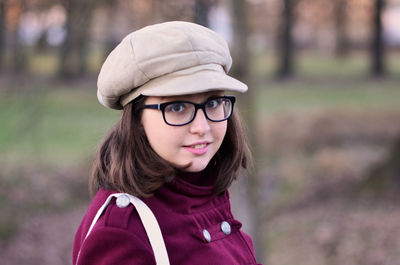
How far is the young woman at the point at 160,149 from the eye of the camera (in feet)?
5.11

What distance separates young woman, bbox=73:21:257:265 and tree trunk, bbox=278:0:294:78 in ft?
67.9

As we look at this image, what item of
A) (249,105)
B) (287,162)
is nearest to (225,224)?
(249,105)

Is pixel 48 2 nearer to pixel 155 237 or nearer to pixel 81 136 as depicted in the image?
pixel 155 237

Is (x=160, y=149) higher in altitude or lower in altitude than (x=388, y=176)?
higher

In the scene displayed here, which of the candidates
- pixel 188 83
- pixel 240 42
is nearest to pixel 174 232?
pixel 188 83

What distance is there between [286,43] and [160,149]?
22275 millimetres

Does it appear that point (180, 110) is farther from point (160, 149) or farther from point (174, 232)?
point (174, 232)

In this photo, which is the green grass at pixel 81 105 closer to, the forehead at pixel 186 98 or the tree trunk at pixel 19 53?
the tree trunk at pixel 19 53

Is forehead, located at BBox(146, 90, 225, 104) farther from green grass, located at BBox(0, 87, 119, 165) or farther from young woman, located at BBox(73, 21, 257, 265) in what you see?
green grass, located at BBox(0, 87, 119, 165)

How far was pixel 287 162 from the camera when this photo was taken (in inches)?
436

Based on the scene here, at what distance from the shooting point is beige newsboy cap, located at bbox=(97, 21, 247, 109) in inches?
62.7

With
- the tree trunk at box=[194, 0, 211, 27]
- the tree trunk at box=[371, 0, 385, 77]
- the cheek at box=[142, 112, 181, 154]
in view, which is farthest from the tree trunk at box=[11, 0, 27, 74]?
the tree trunk at box=[371, 0, 385, 77]

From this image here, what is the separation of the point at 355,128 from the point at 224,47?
36.4 ft

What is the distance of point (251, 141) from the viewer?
194 inches
